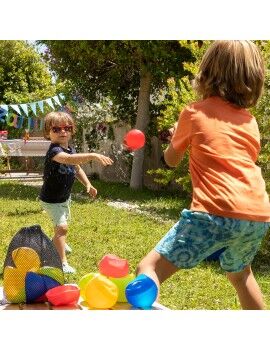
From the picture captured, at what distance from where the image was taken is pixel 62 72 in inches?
476

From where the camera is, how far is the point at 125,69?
11.6 m

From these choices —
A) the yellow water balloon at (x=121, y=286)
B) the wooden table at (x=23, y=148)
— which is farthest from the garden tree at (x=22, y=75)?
the yellow water balloon at (x=121, y=286)

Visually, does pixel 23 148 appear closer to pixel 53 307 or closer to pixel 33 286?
pixel 33 286

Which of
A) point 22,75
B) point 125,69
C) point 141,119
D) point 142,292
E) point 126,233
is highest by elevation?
point 142,292

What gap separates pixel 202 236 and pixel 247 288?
1.17 feet

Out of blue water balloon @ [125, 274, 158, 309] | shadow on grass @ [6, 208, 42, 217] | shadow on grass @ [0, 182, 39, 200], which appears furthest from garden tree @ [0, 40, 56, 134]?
blue water balloon @ [125, 274, 158, 309]

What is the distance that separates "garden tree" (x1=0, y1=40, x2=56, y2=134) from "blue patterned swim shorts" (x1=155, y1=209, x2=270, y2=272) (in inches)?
489

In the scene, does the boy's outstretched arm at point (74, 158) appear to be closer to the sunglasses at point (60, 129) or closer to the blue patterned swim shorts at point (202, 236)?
the sunglasses at point (60, 129)

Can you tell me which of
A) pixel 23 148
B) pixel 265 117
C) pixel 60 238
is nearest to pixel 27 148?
pixel 23 148

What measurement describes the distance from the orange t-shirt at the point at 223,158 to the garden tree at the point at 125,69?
290 inches

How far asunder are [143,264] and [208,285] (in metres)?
1.78
